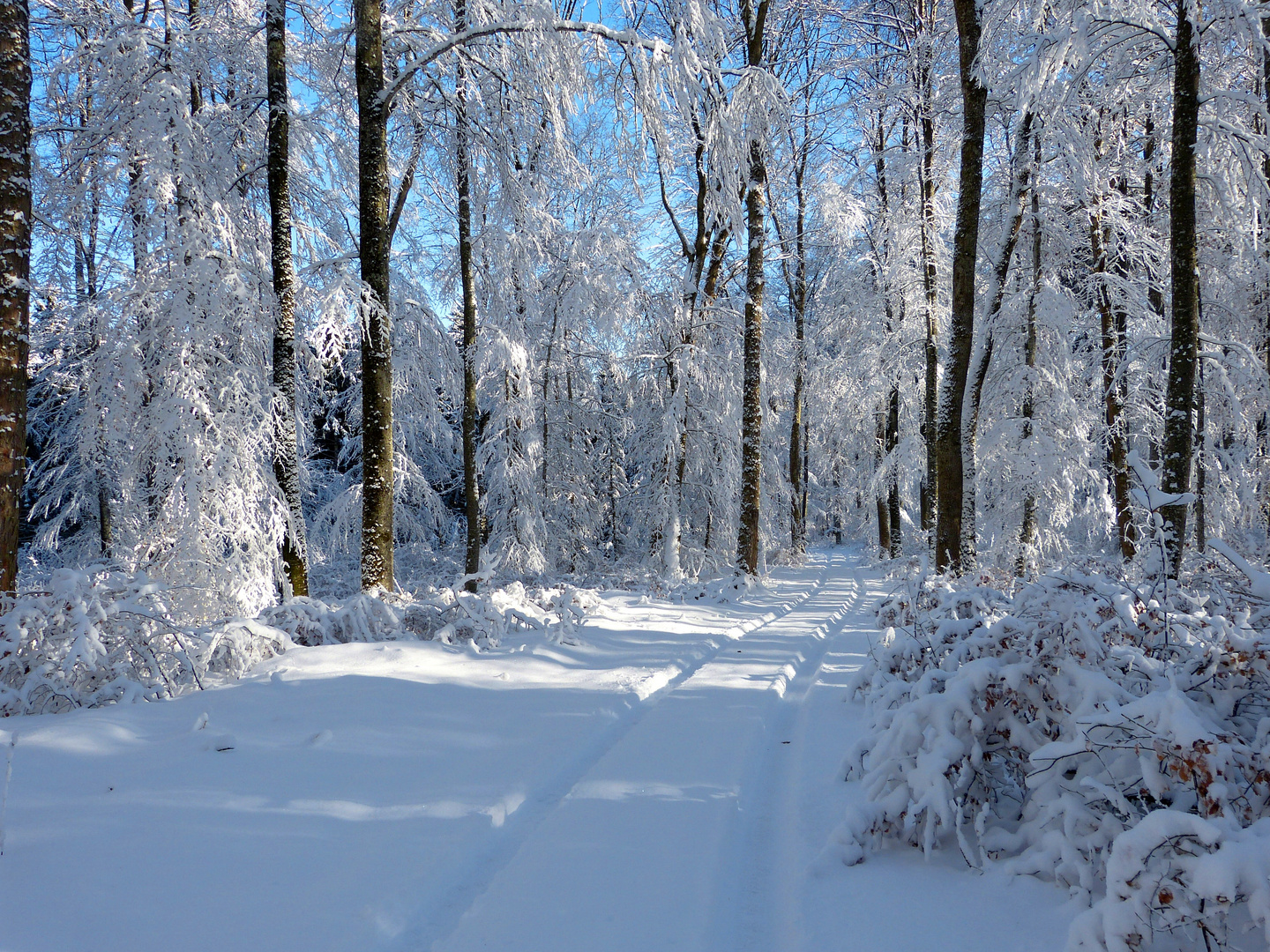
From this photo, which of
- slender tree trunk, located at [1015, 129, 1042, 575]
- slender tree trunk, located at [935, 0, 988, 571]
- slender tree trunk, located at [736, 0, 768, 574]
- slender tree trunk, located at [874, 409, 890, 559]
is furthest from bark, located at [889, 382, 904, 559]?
slender tree trunk, located at [935, 0, 988, 571]

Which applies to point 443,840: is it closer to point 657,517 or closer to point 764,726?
point 764,726

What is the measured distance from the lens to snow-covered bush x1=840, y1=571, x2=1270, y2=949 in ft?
5.63

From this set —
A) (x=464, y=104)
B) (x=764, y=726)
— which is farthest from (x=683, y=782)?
(x=464, y=104)

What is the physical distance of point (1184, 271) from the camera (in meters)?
6.84

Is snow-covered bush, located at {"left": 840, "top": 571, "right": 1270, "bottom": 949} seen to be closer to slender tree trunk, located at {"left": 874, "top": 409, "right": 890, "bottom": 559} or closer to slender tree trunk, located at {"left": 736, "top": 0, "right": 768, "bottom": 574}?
slender tree trunk, located at {"left": 736, "top": 0, "right": 768, "bottom": 574}

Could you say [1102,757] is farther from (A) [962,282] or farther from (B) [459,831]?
(A) [962,282]

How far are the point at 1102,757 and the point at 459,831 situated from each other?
2.53 meters

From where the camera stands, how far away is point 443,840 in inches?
102

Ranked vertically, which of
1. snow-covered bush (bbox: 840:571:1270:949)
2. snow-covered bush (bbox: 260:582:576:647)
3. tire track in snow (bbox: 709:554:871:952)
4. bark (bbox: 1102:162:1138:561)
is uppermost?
bark (bbox: 1102:162:1138:561)

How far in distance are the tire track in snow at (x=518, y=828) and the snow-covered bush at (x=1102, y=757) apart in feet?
4.40

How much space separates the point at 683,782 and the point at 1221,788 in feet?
6.93

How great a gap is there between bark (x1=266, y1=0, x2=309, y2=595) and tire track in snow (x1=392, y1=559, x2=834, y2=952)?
576cm

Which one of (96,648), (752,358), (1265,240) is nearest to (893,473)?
(752,358)

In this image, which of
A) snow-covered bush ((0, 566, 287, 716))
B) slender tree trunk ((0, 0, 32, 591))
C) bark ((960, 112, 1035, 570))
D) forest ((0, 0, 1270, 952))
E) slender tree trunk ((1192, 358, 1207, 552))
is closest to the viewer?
forest ((0, 0, 1270, 952))
